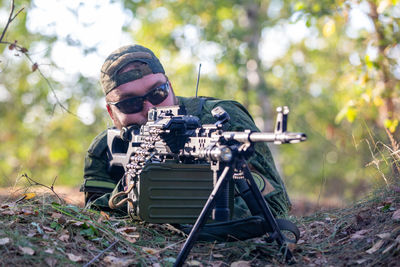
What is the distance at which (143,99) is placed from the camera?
4.81 meters

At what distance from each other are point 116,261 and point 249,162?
5.70 ft

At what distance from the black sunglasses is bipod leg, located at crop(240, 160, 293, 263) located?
184 centimetres

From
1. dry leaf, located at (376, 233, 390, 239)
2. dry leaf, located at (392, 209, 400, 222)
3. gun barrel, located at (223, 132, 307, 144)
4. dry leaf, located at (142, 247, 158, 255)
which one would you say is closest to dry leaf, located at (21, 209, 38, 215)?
dry leaf, located at (142, 247, 158, 255)

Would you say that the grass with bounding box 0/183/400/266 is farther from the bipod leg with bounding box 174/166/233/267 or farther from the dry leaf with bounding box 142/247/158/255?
the bipod leg with bounding box 174/166/233/267

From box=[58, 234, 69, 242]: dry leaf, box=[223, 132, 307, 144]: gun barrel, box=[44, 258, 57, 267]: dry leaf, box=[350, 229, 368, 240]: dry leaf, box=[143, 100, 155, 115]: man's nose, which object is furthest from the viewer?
box=[143, 100, 155, 115]: man's nose

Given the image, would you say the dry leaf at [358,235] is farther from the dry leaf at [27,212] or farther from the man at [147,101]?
the dry leaf at [27,212]

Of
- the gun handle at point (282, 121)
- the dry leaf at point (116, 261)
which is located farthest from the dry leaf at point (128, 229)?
the gun handle at point (282, 121)

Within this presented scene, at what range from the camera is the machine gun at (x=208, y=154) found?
10.2 ft

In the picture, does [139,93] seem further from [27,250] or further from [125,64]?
[27,250]

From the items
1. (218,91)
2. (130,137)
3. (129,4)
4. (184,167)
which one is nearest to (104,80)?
(130,137)

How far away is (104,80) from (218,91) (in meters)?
13.7

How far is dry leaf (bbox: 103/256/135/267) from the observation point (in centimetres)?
323

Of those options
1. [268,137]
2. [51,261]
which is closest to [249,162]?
[268,137]

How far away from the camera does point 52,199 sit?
4.63m
